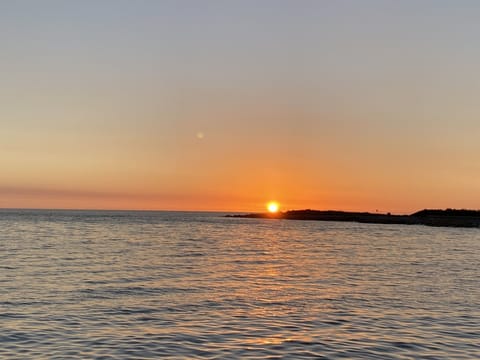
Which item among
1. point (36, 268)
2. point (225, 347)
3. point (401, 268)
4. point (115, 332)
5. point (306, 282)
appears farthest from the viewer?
Result: point (401, 268)

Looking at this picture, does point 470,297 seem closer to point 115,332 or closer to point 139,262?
point 115,332

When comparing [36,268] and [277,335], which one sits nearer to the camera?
[277,335]

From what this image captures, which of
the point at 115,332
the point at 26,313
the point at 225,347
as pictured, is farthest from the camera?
the point at 26,313

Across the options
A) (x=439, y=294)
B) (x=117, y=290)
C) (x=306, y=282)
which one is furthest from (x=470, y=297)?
(x=117, y=290)

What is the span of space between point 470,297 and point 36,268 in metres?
26.4

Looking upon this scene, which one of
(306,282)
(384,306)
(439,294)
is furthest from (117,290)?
(439,294)

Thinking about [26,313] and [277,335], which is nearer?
[277,335]

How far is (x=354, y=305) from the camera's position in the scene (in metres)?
23.2

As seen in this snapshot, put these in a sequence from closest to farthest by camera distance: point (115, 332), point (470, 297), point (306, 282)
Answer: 1. point (115, 332)
2. point (470, 297)
3. point (306, 282)

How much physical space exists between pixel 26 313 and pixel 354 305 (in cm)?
1378

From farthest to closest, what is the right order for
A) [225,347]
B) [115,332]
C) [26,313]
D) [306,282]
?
[306,282] < [26,313] < [115,332] < [225,347]

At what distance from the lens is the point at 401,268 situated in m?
39.2

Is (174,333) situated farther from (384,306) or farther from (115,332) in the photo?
(384,306)

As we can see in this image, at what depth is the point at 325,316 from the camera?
20734 mm
